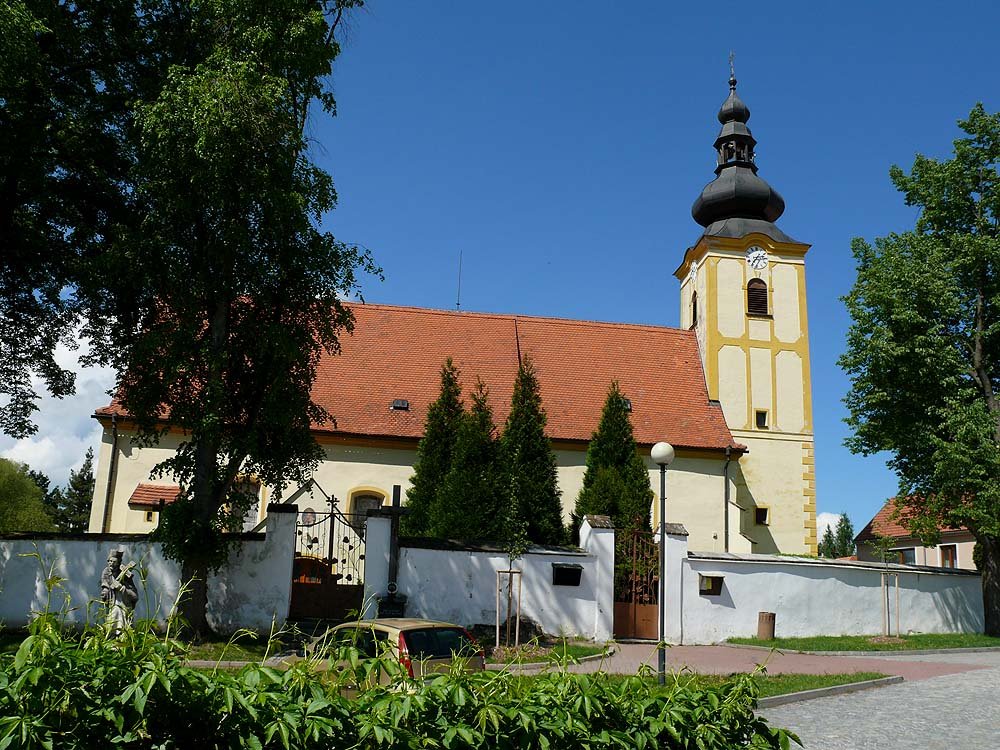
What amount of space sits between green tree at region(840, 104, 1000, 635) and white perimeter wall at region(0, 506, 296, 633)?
602 inches

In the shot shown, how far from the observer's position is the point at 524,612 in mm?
16672

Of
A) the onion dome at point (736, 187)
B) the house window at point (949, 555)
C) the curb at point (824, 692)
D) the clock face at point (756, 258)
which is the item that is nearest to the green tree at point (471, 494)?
the curb at point (824, 692)

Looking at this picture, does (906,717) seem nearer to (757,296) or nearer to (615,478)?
(615,478)

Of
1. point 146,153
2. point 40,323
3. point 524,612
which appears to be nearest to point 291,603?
point 524,612

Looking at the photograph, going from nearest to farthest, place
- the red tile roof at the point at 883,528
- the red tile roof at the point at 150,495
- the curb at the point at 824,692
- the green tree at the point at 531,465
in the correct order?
1. the curb at the point at 824,692
2. the green tree at the point at 531,465
3. the red tile roof at the point at 150,495
4. the red tile roof at the point at 883,528

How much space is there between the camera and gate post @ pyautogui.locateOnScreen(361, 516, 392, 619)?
52.6 feet

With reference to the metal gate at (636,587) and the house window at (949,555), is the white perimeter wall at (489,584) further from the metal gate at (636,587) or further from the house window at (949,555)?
the house window at (949,555)

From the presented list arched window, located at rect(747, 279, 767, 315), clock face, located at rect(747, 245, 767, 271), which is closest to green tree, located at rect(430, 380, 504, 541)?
arched window, located at rect(747, 279, 767, 315)

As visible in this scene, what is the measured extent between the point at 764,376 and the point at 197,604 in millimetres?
19604

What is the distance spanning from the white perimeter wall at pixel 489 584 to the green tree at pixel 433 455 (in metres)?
3.66

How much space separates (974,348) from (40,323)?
22.0 metres

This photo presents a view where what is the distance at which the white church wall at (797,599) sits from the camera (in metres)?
18.0

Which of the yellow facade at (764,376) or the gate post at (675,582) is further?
the yellow facade at (764,376)

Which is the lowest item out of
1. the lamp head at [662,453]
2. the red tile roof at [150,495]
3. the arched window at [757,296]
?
the red tile roof at [150,495]
